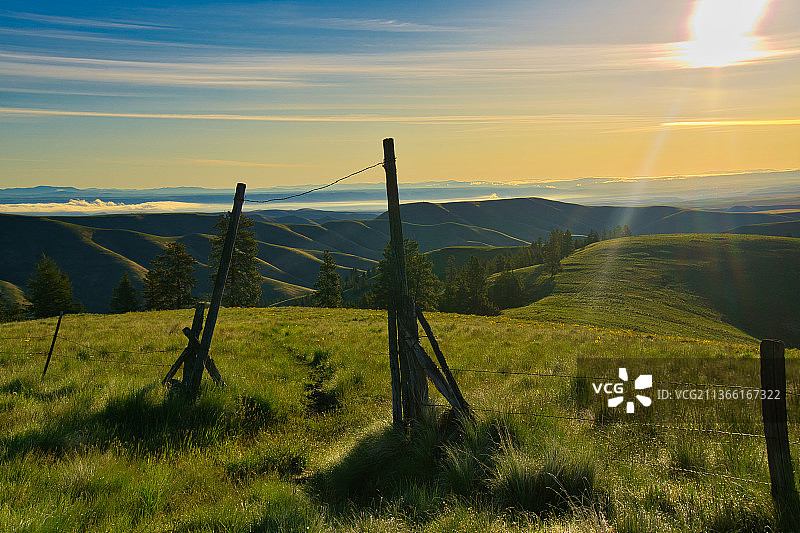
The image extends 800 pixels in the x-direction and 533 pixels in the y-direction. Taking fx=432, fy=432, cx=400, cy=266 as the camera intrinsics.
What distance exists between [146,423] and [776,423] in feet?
28.8

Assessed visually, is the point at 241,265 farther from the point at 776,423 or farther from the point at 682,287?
the point at 682,287

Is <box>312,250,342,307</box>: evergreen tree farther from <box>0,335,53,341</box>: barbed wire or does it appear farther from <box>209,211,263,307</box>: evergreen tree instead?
<box>0,335,53,341</box>: barbed wire

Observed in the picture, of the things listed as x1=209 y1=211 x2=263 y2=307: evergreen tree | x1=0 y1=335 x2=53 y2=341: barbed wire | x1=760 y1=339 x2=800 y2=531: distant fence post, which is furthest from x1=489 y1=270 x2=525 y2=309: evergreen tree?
x1=760 y1=339 x2=800 y2=531: distant fence post

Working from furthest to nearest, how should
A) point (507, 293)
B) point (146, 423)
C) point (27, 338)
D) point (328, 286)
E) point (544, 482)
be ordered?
point (507, 293) → point (328, 286) → point (27, 338) → point (146, 423) → point (544, 482)

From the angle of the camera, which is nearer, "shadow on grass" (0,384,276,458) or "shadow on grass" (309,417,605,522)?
"shadow on grass" (309,417,605,522)

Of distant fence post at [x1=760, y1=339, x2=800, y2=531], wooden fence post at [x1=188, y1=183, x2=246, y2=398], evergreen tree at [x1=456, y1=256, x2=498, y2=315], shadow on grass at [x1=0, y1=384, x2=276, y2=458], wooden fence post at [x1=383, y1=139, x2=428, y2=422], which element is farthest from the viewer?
evergreen tree at [x1=456, y1=256, x2=498, y2=315]

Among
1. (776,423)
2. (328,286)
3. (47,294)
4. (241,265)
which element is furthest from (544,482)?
(47,294)

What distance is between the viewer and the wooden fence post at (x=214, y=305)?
28.1ft

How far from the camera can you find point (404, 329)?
273 inches

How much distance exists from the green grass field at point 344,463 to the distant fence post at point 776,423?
0.18 meters

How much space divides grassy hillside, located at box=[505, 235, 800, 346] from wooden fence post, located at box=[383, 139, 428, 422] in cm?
4859

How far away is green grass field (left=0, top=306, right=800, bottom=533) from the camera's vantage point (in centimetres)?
434

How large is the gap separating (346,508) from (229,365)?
296 inches

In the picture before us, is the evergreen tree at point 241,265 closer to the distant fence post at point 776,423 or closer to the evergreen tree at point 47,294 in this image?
the evergreen tree at point 47,294
